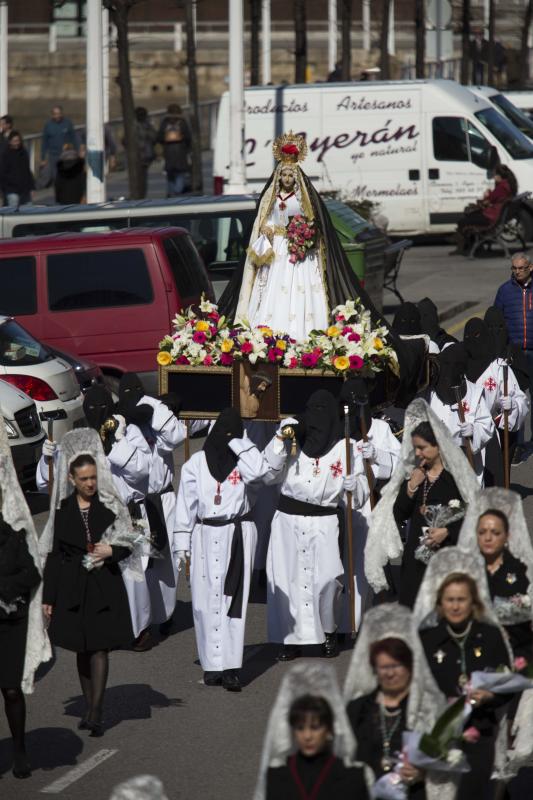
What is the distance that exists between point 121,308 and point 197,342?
5.33 meters

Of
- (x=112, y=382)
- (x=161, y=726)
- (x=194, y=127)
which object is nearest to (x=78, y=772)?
(x=161, y=726)

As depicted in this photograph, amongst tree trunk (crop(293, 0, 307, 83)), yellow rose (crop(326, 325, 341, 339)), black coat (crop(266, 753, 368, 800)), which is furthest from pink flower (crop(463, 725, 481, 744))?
tree trunk (crop(293, 0, 307, 83))

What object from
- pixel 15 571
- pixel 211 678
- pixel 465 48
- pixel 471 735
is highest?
pixel 465 48

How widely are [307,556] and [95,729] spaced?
6.36 feet

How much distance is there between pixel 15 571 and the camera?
8570mm

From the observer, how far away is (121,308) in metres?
17.2

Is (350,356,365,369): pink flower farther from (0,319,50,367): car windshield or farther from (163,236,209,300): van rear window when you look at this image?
(163,236,209,300): van rear window

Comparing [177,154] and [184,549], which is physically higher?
[177,154]

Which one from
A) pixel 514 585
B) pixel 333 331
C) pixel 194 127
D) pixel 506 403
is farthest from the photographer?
pixel 194 127

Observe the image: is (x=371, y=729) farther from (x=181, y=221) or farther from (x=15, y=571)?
(x=181, y=221)

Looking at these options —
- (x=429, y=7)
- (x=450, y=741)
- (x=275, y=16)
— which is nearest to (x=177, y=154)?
(x=429, y=7)

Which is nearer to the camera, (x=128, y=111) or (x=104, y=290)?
(x=104, y=290)

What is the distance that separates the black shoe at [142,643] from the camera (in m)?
11.0

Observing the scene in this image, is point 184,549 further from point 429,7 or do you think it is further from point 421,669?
point 429,7
